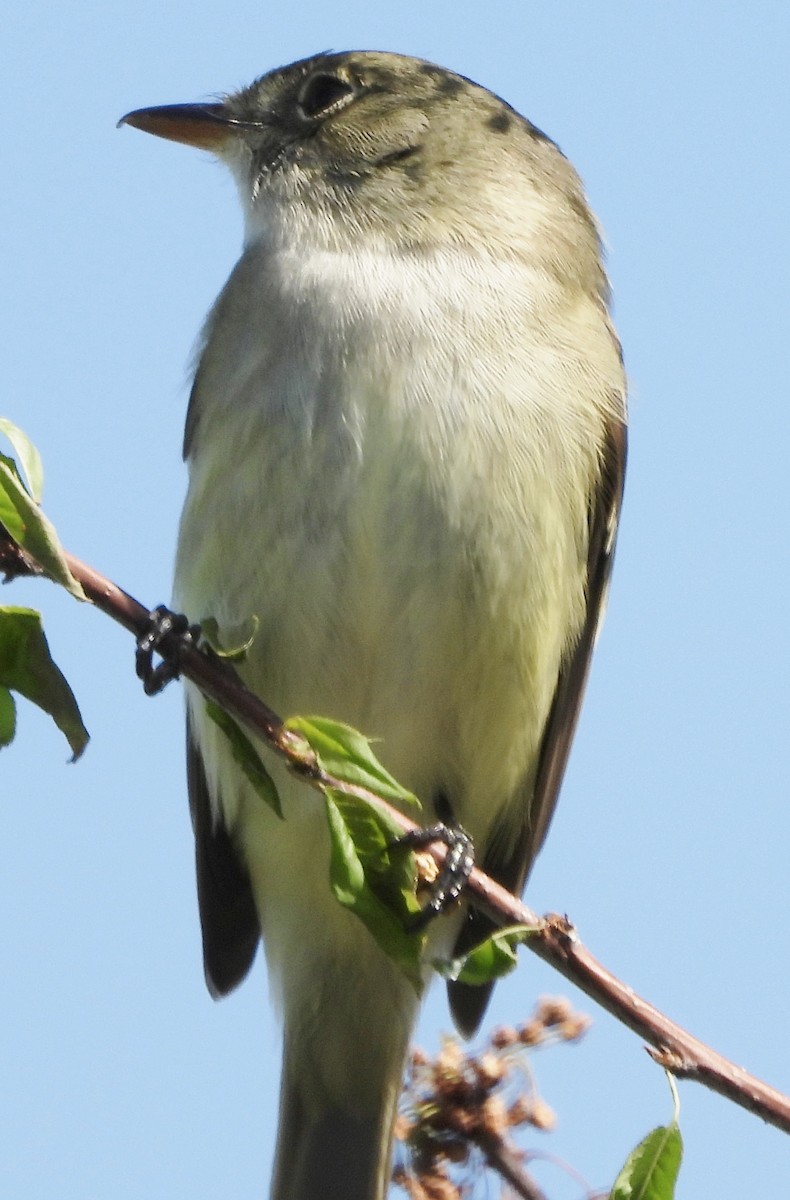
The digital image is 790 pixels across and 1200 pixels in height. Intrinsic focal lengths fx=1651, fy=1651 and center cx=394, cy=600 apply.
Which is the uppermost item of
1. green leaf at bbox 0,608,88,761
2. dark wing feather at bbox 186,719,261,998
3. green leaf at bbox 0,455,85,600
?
dark wing feather at bbox 186,719,261,998

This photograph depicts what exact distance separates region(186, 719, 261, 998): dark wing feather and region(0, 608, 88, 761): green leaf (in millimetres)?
2328

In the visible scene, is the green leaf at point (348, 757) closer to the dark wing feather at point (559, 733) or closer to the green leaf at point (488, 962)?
the green leaf at point (488, 962)

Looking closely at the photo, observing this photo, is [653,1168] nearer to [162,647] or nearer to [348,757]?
[348,757]

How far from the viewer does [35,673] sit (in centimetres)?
264

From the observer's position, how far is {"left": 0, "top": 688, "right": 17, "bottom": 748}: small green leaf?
2.71 m

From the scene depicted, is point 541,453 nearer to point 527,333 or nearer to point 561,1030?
point 527,333

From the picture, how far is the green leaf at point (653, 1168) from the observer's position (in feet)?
8.28

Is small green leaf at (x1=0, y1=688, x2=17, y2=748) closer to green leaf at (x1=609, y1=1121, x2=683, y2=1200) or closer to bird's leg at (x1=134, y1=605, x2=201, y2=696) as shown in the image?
bird's leg at (x1=134, y1=605, x2=201, y2=696)

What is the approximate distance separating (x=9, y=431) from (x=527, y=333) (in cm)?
204

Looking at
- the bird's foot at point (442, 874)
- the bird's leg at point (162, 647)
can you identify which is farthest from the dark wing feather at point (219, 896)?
the bird's foot at point (442, 874)

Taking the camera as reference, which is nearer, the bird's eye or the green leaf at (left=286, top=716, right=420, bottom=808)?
the green leaf at (left=286, top=716, right=420, bottom=808)

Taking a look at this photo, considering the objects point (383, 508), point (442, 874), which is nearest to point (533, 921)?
point (442, 874)

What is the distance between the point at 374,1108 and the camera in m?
4.81

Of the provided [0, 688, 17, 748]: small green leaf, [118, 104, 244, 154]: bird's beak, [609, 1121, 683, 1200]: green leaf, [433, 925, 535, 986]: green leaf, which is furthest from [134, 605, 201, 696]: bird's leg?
[118, 104, 244, 154]: bird's beak
